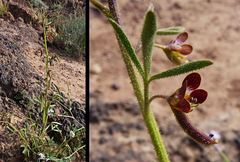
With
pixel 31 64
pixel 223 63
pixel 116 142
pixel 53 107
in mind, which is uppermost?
pixel 31 64

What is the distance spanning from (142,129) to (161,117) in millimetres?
152

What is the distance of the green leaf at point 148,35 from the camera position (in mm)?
1311

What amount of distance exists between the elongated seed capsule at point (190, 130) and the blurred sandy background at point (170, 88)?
2.27 meters

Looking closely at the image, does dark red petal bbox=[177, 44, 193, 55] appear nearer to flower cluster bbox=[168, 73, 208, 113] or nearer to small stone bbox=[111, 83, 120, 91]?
flower cluster bbox=[168, 73, 208, 113]

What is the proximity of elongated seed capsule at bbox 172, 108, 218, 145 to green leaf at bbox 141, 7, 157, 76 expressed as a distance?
0.37 feet

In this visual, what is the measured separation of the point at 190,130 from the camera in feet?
4.71

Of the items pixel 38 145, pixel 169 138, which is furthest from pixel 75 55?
pixel 169 138

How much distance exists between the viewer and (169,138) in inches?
155

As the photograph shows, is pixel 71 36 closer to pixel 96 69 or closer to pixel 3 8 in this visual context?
pixel 3 8

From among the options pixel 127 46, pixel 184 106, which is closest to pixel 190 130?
pixel 184 106

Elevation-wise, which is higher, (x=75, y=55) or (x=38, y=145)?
(x=75, y=55)

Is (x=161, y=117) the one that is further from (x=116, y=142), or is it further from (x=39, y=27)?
(x=39, y=27)

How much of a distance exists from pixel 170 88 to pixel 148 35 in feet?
10.0

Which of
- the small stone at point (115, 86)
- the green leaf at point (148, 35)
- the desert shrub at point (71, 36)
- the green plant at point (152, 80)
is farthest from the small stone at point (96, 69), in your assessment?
the green leaf at point (148, 35)
